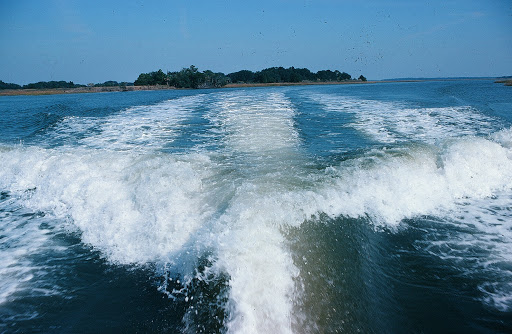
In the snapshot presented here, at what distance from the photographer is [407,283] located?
147 inches

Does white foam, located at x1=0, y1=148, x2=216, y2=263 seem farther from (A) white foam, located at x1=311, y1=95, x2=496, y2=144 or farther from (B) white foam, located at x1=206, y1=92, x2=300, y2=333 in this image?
(A) white foam, located at x1=311, y1=95, x2=496, y2=144

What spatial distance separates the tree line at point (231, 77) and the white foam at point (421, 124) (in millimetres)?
62936

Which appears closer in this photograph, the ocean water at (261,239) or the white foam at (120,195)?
the ocean water at (261,239)

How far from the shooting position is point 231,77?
309 ft

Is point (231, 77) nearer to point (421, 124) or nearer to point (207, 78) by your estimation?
point (207, 78)

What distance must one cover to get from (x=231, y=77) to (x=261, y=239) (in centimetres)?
9552

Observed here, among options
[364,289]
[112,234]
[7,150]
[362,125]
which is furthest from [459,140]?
[7,150]

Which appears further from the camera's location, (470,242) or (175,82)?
(175,82)

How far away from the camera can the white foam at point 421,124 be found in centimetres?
1029

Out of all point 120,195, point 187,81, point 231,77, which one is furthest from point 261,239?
point 231,77

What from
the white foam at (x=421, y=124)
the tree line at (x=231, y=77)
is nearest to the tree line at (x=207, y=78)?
the tree line at (x=231, y=77)

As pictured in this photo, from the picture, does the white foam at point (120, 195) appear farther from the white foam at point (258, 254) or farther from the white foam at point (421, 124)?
the white foam at point (421, 124)

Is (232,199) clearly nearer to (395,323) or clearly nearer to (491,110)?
(395,323)

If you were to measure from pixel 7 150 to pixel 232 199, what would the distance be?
8.80 metres
